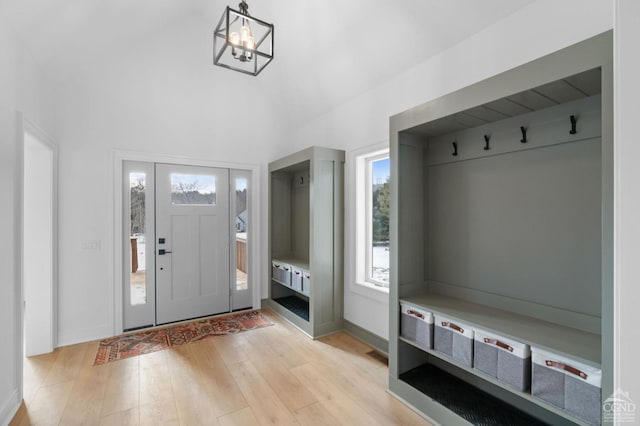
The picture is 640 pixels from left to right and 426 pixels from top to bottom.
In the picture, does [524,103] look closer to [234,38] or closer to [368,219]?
[234,38]

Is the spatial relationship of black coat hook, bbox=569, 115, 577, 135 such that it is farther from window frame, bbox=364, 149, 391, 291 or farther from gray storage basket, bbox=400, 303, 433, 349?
window frame, bbox=364, 149, 391, 291

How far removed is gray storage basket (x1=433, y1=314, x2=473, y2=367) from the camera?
1.88m

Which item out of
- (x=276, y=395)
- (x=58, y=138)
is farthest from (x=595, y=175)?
(x=58, y=138)

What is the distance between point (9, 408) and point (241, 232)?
109 inches

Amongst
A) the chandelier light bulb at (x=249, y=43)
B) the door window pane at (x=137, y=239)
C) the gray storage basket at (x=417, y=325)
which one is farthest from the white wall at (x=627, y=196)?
the door window pane at (x=137, y=239)

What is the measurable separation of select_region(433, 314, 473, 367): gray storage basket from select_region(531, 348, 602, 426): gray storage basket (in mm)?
358

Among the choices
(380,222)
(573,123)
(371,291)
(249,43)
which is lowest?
(371,291)

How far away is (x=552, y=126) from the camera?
1.82 meters

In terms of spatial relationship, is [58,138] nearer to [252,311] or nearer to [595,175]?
[252,311]

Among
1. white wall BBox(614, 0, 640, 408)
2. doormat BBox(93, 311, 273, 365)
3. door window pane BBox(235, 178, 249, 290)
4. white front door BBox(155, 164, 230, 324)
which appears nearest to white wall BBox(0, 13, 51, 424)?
doormat BBox(93, 311, 273, 365)

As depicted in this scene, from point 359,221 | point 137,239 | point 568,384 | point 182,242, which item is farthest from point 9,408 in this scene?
point 568,384

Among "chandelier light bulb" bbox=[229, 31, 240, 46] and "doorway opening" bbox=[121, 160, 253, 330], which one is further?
"doorway opening" bbox=[121, 160, 253, 330]

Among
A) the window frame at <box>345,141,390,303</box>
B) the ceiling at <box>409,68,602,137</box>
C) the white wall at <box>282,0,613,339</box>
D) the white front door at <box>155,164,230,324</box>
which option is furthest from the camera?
the white front door at <box>155,164,230,324</box>

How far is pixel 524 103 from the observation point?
5.79ft
